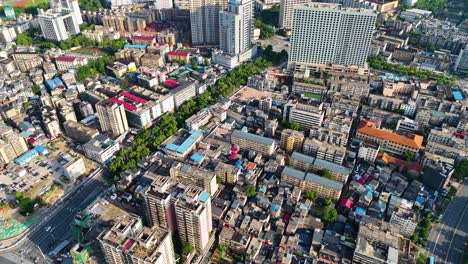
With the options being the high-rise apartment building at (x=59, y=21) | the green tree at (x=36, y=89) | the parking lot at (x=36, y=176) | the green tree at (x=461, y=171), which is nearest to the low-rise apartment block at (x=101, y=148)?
the parking lot at (x=36, y=176)

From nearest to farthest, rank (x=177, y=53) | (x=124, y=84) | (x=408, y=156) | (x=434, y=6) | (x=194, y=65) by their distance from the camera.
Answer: (x=408, y=156), (x=124, y=84), (x=194, y=65), (x=177, y=53), (x=434, y=6)

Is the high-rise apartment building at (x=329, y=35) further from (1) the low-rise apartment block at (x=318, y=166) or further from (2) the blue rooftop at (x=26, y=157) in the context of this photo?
(2) the blue rooftop at (x=26, y=157)

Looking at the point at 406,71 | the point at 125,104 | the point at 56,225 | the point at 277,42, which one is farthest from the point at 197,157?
the point at 277,42

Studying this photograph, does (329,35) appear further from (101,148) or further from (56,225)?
(56,225)

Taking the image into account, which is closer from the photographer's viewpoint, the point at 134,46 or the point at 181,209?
the point at 181,209

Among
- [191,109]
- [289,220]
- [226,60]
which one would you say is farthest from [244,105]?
[289,220]

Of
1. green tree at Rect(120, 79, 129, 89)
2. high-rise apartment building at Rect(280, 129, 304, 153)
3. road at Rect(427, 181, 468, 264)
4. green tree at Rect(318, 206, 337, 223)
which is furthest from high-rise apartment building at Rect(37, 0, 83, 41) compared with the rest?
road at Rect(427, 181, 468, 264)

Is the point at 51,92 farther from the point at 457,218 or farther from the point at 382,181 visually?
the point at 457,218
